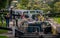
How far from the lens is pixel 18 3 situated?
347 cm

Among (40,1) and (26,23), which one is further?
(40,1)

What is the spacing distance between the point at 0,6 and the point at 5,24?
0.36 metres

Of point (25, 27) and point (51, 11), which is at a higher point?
point (51, 11)

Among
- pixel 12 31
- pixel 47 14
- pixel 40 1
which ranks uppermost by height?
pixel 40 1

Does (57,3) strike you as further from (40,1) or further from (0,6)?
(0,6)

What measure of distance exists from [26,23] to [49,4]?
0.56 meters

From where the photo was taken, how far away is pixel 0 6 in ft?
11.4

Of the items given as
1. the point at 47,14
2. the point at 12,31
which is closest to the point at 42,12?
the point at 47,14

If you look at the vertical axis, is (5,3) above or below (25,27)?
above

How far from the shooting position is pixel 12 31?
3.24 m

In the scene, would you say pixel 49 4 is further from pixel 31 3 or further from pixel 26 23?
pixel 26 23

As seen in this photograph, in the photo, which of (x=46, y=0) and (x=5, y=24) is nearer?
(x=5, y=24)

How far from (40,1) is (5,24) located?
28.8 inches

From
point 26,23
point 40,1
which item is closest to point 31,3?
point 40,1
